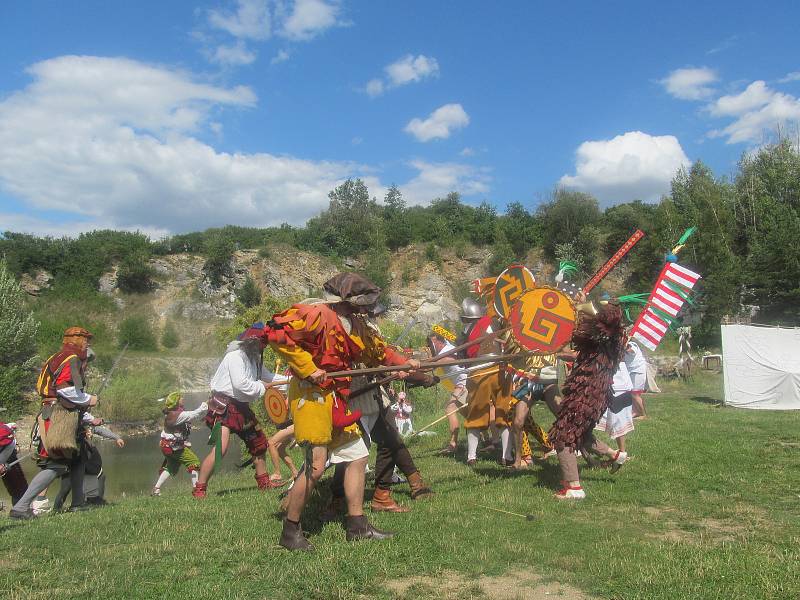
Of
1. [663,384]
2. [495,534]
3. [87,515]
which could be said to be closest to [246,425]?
[87,515]

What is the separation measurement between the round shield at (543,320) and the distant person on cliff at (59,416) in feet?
14.4

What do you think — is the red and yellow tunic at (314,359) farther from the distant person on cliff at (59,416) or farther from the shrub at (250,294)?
the shrub at (250,294)

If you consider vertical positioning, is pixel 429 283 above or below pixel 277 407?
above

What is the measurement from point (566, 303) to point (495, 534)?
2534 mm

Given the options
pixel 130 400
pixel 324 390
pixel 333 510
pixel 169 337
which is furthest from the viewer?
pixel 169 337

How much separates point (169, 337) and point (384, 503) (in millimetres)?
44335

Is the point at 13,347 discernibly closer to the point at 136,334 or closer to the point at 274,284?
the point at 136,334

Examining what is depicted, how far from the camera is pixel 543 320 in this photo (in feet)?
20.8

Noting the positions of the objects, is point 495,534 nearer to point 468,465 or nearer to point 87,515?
point 468,465

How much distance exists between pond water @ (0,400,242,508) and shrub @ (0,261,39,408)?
148 inches

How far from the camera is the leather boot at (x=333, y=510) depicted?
5.30 meters

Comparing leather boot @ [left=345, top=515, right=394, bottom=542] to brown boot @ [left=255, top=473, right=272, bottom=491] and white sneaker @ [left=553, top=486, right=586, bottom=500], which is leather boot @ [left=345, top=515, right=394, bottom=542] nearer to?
white sneaker @ [left=553, top=486, right=586, bottom=500]

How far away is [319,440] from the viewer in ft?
14.8

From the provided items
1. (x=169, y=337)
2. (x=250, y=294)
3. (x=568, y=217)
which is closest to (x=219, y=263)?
(x=250, y=294)
